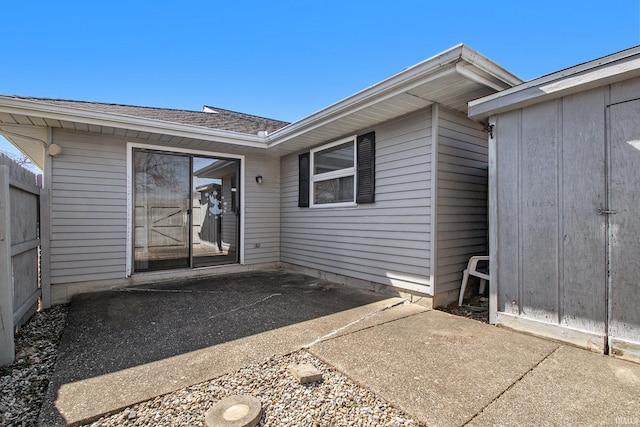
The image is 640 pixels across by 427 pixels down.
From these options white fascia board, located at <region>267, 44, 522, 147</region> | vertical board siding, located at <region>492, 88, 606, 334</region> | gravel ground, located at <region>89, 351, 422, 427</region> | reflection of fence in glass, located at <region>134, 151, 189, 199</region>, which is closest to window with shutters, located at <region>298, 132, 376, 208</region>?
white fascia board, located at <region>267, 44, 522, 147</region>

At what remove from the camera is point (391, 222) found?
4.07 metres

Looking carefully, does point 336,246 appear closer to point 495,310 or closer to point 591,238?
point 495,310

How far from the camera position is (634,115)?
2.18 meters

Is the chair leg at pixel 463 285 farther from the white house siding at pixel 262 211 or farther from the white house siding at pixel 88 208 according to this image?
the white house siding at pixel 88 208

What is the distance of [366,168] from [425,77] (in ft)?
5.36

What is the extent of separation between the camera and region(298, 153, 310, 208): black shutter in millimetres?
5488

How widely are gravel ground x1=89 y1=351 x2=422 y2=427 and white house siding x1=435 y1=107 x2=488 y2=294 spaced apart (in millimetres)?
2172

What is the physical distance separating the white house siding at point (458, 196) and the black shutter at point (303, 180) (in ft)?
8.28

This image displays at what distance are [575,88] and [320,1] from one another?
17.3ft

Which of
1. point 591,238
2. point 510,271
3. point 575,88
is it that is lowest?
point 510,271

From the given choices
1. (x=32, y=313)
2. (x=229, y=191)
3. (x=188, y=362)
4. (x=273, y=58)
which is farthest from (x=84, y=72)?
(x=188, y=362)

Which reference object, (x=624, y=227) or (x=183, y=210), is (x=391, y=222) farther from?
(x=183, y=210)

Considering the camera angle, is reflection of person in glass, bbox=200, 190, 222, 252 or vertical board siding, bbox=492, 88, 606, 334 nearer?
vertical board siding, bbox=492, 88, 606, 334

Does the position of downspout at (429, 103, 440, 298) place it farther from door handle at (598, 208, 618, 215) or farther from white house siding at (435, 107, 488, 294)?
door handle at (598, 208, 618, 215)
